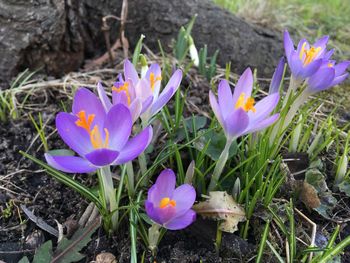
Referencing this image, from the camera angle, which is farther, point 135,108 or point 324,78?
point 324,78

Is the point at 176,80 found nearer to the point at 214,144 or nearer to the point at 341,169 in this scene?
the point at 214,144

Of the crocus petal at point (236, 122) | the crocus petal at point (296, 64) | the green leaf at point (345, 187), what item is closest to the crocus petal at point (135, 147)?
the crocus petal at point (236, 122)

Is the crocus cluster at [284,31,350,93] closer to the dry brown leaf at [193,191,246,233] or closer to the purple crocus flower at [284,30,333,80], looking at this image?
the purple crocus flower at [284,30,333,80]

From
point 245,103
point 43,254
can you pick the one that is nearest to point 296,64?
point 245,103

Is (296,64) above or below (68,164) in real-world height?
above

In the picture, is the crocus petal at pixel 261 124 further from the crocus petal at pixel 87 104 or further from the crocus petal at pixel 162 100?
the crocus petal at pixel 87 104

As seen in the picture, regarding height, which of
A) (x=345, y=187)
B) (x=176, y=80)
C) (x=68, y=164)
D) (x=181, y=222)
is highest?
(x=176, y=80)

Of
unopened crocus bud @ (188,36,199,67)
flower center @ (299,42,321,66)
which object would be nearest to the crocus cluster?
flower center @ (299,42,321,66)

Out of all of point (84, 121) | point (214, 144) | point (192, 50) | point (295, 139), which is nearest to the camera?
point (84, 121)
